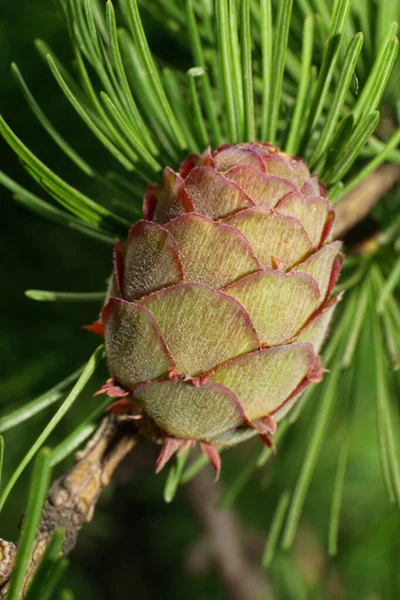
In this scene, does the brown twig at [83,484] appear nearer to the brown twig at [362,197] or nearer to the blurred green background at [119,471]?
the blurred green background at [119,471]

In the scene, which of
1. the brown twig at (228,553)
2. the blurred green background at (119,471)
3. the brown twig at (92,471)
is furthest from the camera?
the brown twig at (228,553)

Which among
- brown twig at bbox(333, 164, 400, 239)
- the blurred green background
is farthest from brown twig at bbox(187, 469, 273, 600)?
brown twig at bbox(333, 164, 400, 239)

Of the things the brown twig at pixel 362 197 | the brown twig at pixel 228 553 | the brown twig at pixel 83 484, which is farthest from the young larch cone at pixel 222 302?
the brown twig at pixel 228 553

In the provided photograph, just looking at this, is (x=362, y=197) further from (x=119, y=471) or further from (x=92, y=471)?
(x=119, y=471)

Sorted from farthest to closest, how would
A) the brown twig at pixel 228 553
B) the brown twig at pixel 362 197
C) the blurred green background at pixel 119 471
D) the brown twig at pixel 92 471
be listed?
the brown twig at pixel 228 553
the blurred green background at pixel 119 471
the brown twig at pixel 362 197
the brown twig at pixel 92 471

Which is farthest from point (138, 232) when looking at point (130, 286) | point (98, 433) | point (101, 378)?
point (101, 378)

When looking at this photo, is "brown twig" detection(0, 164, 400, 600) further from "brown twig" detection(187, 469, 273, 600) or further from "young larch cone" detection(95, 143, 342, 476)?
"brown twig" detection(187, 469, 273, 600)

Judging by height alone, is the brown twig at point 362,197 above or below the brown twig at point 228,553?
above
